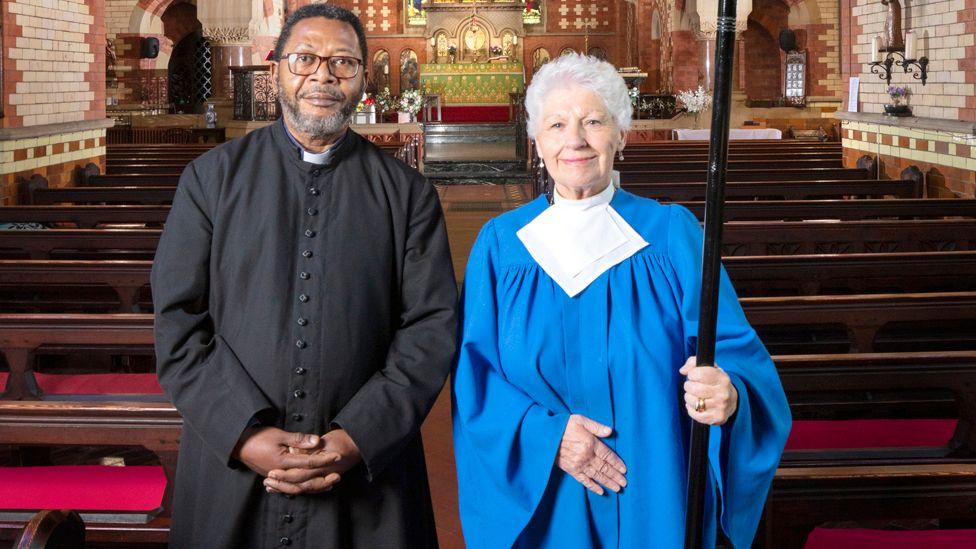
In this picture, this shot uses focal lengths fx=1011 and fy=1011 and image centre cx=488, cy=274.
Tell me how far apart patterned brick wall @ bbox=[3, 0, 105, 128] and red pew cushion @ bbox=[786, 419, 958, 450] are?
644cm

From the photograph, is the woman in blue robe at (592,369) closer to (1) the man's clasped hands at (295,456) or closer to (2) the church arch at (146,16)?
(1) the man's clasped hands at (295,456)

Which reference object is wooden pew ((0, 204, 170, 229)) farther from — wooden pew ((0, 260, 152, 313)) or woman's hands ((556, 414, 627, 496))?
woman's hands ((556, 414, 627, 496))

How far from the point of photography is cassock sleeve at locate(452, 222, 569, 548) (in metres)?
2.01

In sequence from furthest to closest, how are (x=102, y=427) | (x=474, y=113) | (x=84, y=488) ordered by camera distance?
(x=474, y=113)
(x=84, y=488)
(x=102, y=427)

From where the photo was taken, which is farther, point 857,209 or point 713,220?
point 857,209

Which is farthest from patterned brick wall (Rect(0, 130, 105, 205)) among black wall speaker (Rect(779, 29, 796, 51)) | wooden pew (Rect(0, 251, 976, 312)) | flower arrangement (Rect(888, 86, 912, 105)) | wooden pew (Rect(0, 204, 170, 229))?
black wall speaker (Rect(779, 29, 796, 51))

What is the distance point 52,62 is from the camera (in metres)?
8.38

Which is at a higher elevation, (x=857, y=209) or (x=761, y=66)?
(x=761, y=66)

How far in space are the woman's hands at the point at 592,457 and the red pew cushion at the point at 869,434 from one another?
65.2 inches

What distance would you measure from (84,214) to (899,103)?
253 inches

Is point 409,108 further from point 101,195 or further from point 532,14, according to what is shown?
point 532,14

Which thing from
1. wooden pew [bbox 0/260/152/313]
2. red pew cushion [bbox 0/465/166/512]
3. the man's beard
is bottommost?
red pew cushion [bbox 0/465/166/512]

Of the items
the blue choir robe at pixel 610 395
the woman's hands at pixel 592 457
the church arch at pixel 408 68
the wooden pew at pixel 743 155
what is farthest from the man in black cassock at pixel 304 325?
the church arch at pixel 408 68

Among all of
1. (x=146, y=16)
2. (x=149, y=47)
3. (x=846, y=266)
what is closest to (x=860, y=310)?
(x=846, y=266)
